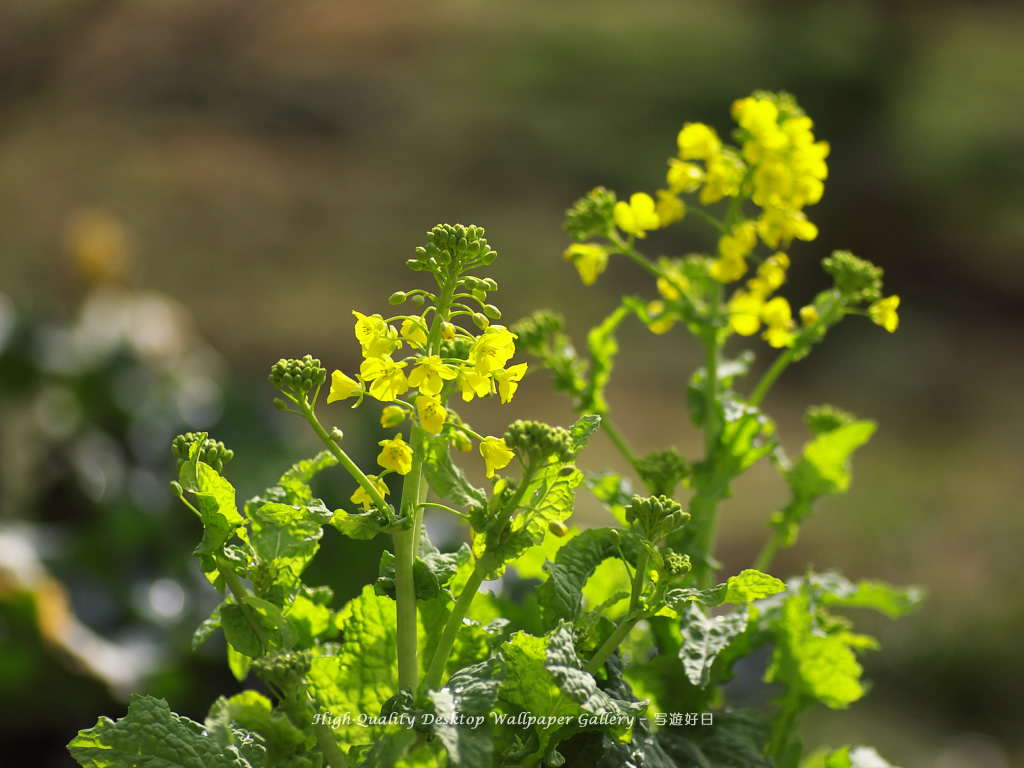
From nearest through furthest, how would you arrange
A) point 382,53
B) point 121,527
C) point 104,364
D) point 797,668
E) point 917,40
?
1. point 797,668
2. point 121,527
3. point 104,364
4. point 917,40
5. point 382,53

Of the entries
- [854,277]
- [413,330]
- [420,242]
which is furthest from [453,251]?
[420,242]

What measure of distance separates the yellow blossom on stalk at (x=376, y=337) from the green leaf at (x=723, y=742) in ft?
0.78

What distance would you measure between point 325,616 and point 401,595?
0.09m

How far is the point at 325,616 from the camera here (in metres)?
0.46

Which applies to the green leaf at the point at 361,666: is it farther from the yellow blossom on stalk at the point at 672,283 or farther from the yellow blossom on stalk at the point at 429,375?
the yellow blossom on stalk at the point at 672,283

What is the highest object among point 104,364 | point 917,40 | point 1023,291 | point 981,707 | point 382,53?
point 382,53

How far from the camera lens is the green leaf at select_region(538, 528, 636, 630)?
41cm

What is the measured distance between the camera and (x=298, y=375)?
1.23ft

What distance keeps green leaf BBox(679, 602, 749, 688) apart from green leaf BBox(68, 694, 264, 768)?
0.19m

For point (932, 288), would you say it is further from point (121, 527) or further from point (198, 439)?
point (198, 439)

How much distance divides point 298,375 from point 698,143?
0.29 m

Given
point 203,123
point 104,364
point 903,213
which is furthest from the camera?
point 203,123

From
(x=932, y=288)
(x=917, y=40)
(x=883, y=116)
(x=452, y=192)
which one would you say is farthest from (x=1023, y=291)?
(x=452, y=192)

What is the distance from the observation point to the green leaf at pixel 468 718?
34 centimetres
